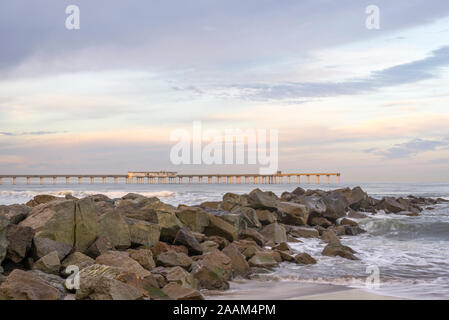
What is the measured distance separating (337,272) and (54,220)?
16.9 ft

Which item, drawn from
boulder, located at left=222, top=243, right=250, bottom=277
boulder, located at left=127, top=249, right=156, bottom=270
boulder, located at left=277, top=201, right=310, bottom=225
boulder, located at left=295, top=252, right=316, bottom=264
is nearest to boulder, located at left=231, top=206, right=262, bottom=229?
boulder, located at left=277, top=201, right=310, bottom=225

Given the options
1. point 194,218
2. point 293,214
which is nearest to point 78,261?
point 194,218

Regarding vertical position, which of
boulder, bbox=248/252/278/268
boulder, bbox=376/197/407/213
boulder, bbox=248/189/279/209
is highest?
boulder, bbox=248/189/279/209

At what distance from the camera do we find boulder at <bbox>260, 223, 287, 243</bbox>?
38.7ft

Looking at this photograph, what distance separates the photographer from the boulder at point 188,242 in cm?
869

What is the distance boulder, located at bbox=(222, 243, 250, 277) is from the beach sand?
0.41 meters

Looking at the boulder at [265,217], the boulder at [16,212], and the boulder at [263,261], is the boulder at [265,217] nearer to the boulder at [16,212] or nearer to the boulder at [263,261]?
the boulder at [263,261]

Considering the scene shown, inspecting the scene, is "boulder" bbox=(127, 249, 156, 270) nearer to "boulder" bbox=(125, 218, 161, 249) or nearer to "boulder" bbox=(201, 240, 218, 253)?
"boulder" bbox=(125, 218, 161, 249)

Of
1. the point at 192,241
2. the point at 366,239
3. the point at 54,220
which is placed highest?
the point at 54,220
